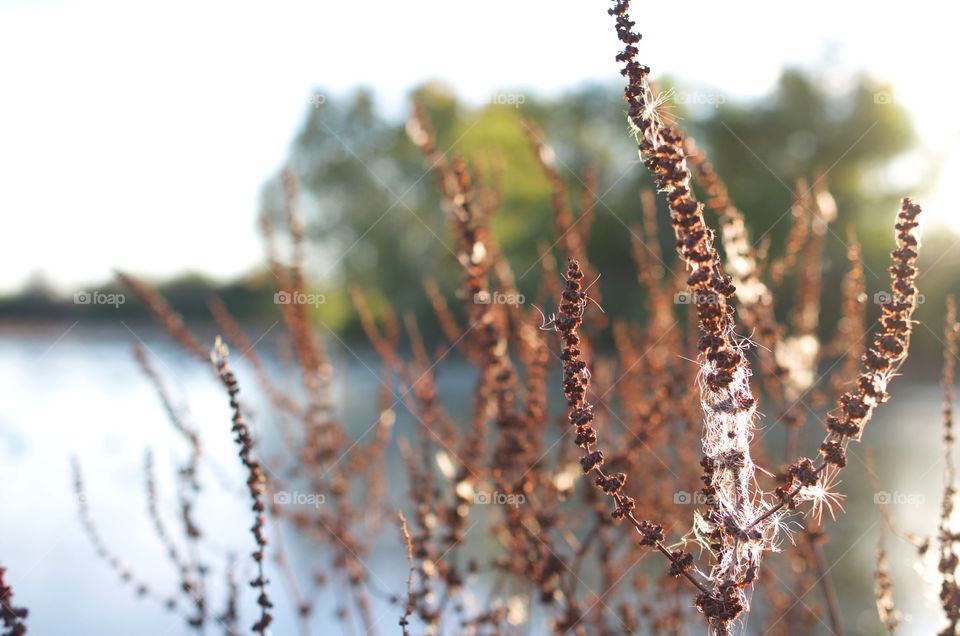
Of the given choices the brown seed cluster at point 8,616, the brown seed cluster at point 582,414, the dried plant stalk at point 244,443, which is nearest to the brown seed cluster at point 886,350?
the brown seed cluster at point 582,414

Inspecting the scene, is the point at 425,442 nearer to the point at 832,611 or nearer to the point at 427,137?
the point at 427,137

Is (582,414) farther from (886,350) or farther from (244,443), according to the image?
(244,443)

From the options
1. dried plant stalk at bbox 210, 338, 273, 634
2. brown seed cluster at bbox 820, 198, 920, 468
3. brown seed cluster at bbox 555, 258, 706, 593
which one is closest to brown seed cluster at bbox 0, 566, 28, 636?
dried plant stalk at bbox 210, 338, 273, 634

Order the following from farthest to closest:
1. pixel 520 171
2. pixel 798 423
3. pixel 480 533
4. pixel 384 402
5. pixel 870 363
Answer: pixel 520 171, pixel 480 533, pixel 384 402, pixel 798 423, pixel 870 363

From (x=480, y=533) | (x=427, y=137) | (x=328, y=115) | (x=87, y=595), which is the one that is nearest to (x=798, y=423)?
(x=427, y=137)

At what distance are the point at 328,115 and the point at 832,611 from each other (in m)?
26.1

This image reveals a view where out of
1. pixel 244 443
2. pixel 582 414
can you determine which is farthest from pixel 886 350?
pixel 244 443

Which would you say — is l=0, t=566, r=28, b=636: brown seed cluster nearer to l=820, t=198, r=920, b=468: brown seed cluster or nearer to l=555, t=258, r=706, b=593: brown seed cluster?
l=555, t=258, r=706, b=593: brown seed cluster

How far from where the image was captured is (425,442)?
2398 mm

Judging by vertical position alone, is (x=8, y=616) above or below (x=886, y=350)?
below

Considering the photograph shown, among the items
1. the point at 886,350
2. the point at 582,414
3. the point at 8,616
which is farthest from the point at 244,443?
the point at 886,350

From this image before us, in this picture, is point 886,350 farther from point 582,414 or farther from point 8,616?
point 8,616

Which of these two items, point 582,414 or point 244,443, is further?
point 244,443

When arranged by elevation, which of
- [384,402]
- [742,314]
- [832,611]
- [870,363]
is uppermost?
[384,402]
